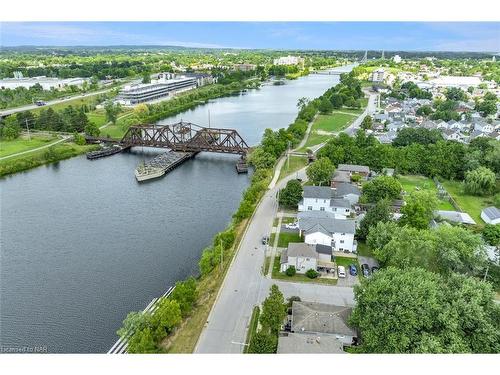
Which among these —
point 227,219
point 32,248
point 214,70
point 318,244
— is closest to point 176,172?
point 227,219

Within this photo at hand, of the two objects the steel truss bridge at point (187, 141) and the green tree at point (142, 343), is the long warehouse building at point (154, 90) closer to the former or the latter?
the steel truss bridge at point (187, 141)

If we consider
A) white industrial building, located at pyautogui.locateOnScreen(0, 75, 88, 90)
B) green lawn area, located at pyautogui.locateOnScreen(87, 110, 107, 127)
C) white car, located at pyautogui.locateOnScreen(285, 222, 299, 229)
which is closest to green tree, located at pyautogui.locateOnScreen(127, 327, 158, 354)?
white car, located at pyautogui.locateOnScreen(285, 222, 299, 229)

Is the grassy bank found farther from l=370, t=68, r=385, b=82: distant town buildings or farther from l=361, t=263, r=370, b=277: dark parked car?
l=370, t=68, r=385, b=82: distant town buildings

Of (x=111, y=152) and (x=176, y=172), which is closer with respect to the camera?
(x=176, y=172)

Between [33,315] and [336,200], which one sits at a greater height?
[336,200]

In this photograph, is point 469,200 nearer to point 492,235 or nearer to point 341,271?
point 492,235

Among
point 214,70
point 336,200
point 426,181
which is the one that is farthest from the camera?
point 214,70

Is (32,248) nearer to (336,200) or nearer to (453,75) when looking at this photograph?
(336,200)
